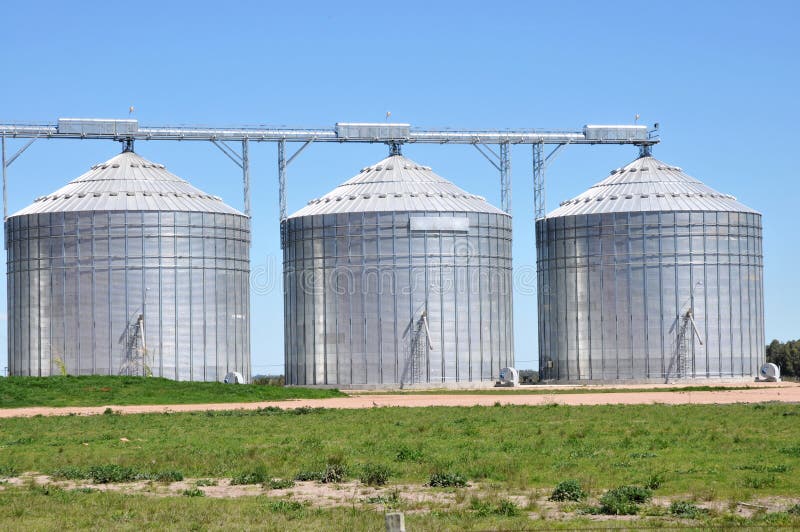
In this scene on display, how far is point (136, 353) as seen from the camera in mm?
104312

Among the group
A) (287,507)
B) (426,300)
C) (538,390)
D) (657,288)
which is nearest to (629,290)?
(657,288)

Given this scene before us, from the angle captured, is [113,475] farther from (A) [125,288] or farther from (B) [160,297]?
(A) [125,288]

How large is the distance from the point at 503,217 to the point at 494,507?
268ft

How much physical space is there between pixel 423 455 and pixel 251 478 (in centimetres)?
681

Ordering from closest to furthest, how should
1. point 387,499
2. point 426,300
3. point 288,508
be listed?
point 288,508 → point 387,499 → point 426,300

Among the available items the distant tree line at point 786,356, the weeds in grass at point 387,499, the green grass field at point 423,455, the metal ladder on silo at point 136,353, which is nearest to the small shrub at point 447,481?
the green grass field at point 423,455

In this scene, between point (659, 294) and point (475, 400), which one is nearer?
point (475, 400)

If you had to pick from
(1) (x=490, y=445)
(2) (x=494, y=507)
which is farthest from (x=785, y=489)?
(1) (x=490, y=445)

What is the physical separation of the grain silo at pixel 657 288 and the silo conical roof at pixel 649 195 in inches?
6.5

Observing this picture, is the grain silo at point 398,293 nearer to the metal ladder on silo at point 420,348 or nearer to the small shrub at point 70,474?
the metal ladder on silo at point 420,348

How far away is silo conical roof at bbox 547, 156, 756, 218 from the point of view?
11400 centimetres

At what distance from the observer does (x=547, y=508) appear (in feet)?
108

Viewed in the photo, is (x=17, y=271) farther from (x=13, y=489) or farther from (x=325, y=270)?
(x=13, y=489)

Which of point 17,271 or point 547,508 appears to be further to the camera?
point 17,271
